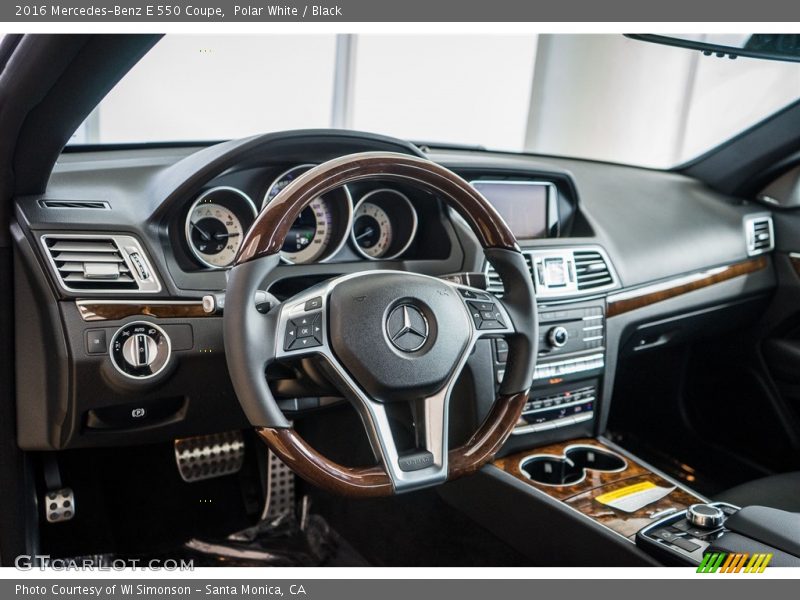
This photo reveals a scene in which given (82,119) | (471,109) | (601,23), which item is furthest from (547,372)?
(471,109)

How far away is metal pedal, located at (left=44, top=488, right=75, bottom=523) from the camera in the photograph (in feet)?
5.31

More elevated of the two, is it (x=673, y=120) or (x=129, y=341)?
(x=673, y=120)

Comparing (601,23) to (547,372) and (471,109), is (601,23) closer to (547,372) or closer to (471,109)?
(547,372)

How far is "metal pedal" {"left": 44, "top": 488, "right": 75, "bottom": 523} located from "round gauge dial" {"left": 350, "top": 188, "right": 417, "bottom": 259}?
0.85 meters

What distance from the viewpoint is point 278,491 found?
6.67ft

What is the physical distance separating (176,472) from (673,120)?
13.3 ft

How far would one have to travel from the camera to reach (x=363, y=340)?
1158 millimetres

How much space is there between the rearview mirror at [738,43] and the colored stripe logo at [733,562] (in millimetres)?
954

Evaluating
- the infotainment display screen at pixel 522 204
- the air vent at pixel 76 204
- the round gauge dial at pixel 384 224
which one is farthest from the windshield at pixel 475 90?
the air vent at pixel 76 204

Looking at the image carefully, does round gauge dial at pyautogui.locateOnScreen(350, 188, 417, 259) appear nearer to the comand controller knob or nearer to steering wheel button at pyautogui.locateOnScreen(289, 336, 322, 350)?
steering wheel button at pyautogui.locateOnScreen(289, 336, 322, 350)

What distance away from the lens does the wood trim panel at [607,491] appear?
4.78ft

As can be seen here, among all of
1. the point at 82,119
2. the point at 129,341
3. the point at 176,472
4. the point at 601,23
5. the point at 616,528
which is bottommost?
the point at 176,472

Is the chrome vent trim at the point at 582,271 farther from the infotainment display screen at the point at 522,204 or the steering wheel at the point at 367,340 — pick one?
the steering wheel at the point at 367,340

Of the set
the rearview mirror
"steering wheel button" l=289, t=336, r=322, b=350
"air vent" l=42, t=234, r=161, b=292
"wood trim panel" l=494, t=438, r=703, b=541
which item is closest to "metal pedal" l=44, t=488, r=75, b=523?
"air vent" l=42, t=234, r=161, b=292
